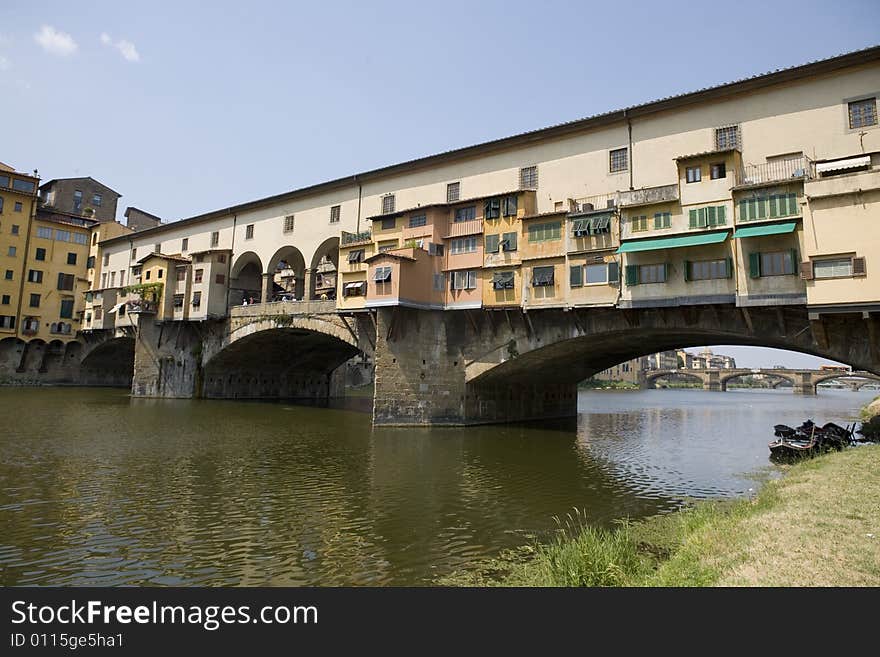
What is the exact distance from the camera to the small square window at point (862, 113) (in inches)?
940

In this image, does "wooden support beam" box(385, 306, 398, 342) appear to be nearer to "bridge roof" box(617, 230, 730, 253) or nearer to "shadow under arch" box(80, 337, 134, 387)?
"bridge roof" box(617, 230, 730, 253)

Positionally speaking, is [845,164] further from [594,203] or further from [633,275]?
[594,203]

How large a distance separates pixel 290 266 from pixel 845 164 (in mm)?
51056

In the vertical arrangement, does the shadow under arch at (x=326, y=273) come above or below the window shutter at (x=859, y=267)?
above

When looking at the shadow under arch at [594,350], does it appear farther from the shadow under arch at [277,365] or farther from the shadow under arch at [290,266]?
the shadow under arch at [290,266]

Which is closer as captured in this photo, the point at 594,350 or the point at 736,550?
the point at 736,550

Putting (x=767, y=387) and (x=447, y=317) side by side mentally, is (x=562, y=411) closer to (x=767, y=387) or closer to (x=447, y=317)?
(x=447, y=317)

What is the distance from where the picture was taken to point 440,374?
115ft

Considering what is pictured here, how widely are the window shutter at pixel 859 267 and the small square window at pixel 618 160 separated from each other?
12.5 m

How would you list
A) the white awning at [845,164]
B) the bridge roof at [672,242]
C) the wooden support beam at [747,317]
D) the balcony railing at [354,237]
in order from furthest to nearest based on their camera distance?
1. the balcony railing at [354,237]
2. the wooden support beam at [747,317]
3. the bridge roof at [672,242]
4. the white awning at [845,164]

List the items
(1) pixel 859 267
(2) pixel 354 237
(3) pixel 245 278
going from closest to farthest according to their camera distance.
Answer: (1) pixel 859 267, (2) pixel 354 237, (3) pixel 245 278

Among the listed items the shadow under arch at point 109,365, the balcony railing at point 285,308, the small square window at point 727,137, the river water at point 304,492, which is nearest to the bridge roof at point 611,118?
the small square window at point 727,137

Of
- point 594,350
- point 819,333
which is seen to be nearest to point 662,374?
point 594,350

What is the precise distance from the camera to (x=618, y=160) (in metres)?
30.7
